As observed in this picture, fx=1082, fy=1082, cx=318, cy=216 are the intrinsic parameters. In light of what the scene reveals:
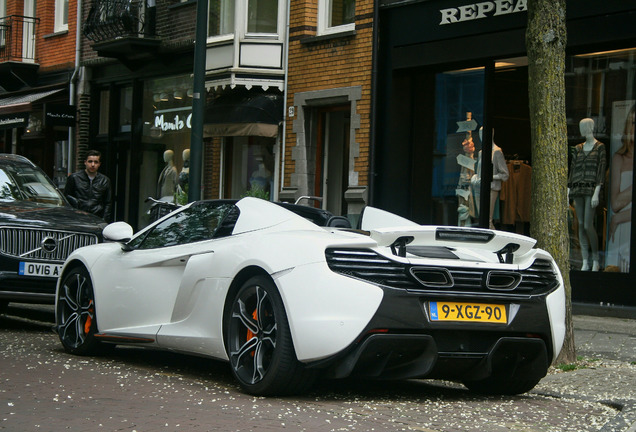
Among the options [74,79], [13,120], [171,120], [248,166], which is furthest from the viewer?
[13,120]

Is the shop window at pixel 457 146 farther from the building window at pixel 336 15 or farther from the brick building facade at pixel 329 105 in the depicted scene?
the building window at pixel 336 15

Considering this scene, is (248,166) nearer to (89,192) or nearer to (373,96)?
(373,96)

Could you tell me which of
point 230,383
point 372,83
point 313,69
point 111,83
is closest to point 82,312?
point 230,383

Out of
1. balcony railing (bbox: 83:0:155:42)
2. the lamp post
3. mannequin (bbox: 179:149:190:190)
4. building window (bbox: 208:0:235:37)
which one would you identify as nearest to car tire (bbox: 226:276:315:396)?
the lamp post

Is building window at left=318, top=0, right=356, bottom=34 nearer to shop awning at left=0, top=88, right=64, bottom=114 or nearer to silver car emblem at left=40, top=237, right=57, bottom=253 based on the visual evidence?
silver car emblem at left=40, top=237, right=57, bottom=253

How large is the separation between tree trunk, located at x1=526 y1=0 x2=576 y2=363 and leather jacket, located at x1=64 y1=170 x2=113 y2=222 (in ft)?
26.1

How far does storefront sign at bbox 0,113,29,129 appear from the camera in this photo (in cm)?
2659

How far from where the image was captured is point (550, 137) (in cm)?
901

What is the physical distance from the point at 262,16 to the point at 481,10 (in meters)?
5.53

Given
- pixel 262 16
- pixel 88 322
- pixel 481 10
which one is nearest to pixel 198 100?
pixel 481 10

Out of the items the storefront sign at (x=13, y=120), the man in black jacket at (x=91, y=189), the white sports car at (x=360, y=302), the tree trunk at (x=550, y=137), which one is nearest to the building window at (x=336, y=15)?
the man in black jacket at (x=91, y=189)

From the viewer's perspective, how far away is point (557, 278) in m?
7.05

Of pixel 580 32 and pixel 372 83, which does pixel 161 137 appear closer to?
pixel 372 83

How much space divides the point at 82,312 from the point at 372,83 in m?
9.63
